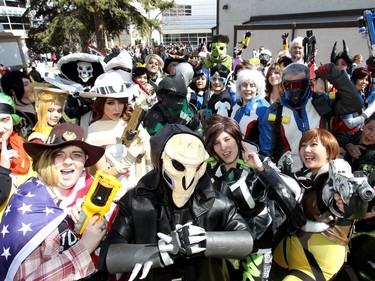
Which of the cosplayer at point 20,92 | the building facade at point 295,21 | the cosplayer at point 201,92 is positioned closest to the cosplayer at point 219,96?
the cosplayer at point 201,92

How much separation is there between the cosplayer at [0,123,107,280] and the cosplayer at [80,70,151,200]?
2.41 ft

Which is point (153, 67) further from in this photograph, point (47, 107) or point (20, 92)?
point (47, 107)

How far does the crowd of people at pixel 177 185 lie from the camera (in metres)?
1.56

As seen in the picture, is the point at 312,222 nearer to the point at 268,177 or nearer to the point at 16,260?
the point at 268,177

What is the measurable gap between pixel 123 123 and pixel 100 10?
13359 mm

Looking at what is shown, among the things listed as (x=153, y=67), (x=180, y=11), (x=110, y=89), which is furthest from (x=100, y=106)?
(x=180, y=11)

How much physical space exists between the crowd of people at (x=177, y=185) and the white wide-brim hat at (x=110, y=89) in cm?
1

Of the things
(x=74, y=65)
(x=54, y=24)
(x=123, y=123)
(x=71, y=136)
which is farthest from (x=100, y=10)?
(x=71, y=136)

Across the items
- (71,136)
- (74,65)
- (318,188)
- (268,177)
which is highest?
(74,65)

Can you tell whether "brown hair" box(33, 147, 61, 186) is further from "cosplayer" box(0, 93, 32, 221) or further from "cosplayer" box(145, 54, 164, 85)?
"cosplayer" box(145, 54, 164, 85)

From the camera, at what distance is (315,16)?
20.7m

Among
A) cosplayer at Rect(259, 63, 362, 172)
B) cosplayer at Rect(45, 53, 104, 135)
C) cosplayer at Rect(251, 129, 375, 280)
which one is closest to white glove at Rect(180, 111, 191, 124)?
cosplayer at Rect(259, 63, 362, 172)

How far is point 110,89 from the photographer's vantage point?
2.92 m

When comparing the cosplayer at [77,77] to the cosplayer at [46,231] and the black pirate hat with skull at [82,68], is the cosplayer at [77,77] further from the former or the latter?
the cosplayer at [46,231]
